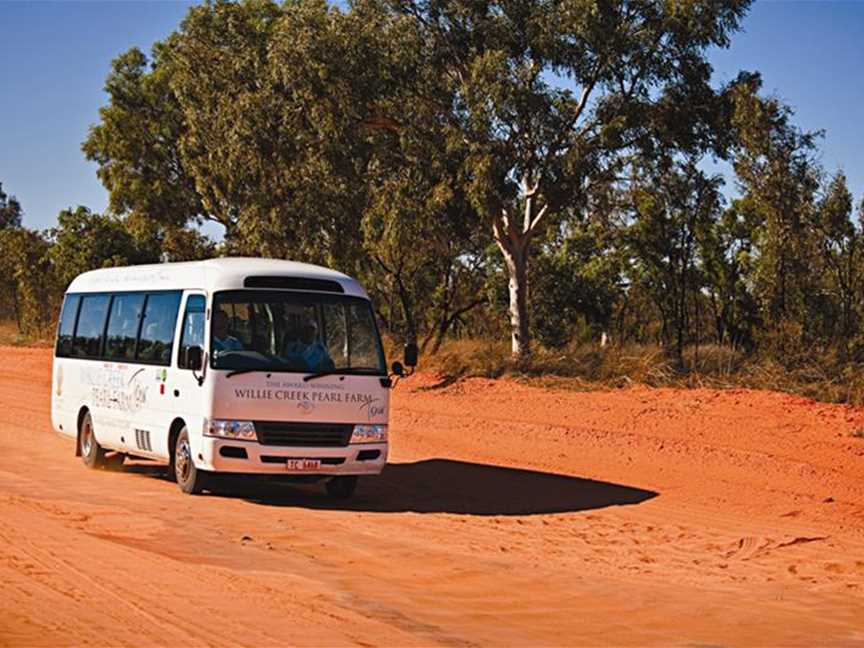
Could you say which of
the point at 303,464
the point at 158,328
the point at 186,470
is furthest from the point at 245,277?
the point at 186,470

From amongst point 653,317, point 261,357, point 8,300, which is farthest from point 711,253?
point 8,300

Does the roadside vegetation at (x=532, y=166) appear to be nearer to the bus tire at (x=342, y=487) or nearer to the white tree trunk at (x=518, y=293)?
the white tree trunk at (x=518, y=293)

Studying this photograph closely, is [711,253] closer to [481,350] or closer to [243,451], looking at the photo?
[481,350]

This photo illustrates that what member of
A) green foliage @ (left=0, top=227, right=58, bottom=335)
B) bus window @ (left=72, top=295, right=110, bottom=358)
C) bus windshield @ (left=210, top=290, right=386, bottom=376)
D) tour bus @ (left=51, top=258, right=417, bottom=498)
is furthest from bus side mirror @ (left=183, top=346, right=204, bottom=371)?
green foliage @ (left=0, top=227, right=58, bottom=335)

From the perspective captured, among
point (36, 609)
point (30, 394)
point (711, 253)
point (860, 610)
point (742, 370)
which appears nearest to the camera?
point (36, 609)

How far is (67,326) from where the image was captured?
65.1ft

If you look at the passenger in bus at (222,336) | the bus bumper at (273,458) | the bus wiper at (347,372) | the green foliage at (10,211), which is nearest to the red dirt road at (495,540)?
the bus bumper at (273,458)

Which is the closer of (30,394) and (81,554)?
(81,554)

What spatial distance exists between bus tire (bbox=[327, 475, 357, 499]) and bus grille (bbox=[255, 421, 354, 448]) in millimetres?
1030

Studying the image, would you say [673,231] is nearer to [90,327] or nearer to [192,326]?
[90,327]

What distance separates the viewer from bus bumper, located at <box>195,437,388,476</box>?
14.6 meters

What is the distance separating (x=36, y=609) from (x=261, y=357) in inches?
269

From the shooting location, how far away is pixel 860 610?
10422mm

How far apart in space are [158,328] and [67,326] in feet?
13.4
